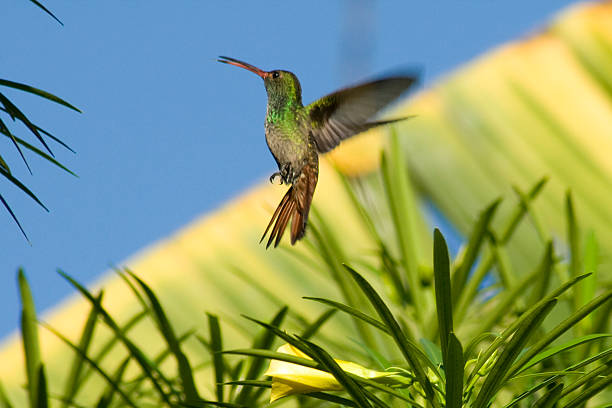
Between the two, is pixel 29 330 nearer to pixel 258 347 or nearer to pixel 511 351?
pixel 258 347

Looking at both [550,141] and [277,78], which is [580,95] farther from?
[277,78]

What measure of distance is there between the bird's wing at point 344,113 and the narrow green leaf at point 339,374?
0.25 m

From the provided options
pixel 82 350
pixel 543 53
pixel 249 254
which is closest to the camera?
pixel 82 350

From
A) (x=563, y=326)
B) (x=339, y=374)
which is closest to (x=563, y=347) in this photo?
(x=563, y=326)

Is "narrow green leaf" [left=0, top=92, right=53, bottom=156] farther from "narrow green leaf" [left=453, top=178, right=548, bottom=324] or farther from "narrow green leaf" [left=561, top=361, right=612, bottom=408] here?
"narrow green leaf" [left=453, top=178, right=548, bottom=324]

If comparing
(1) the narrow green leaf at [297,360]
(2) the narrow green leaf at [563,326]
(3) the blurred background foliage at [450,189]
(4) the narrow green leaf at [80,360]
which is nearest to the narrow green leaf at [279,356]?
(1) the narrow green leaf at [297,360]

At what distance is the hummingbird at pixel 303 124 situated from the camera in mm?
521

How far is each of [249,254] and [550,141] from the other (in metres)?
1.01

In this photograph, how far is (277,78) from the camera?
61 centimetres

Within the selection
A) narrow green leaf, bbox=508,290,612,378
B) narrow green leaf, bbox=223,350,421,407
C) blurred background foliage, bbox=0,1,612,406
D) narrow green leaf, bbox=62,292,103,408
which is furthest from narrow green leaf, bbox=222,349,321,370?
blurred background foliage, bbox=0,1,612,406

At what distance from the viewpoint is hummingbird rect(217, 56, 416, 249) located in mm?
521

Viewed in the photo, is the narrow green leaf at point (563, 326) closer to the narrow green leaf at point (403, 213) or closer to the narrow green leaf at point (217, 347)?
the narrow green leaf at point (217, 347)

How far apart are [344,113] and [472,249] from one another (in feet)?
0.60

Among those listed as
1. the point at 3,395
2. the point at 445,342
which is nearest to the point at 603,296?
the point at 445,342
